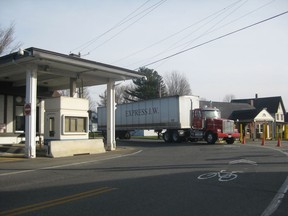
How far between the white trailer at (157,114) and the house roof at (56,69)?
9310 mm

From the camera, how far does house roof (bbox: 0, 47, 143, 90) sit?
65.8ft

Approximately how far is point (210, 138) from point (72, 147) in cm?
1483

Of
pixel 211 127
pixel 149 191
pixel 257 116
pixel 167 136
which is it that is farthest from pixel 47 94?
pixel 257 116

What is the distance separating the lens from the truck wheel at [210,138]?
32938mm

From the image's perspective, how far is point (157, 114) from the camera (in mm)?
37188

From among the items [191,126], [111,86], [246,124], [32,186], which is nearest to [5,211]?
[32,186]

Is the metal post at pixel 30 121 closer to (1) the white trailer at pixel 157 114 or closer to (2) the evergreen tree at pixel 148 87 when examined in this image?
(1) the white trailer at pixel 157 114

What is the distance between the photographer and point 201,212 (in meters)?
7.45

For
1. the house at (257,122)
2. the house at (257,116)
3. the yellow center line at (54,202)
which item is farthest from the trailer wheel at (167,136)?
the yellow center line at (54,202)

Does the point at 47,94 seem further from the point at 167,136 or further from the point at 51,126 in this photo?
the point at 167,136

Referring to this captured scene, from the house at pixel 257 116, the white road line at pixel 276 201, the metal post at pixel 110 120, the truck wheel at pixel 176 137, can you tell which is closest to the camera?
the white road line at pixel 276 201

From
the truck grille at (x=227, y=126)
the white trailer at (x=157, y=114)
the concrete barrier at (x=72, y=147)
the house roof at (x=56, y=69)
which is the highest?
the house roof at (x=56, y=69)

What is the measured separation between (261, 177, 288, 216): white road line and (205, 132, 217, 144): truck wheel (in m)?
22.5

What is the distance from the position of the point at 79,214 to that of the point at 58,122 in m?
15.9
